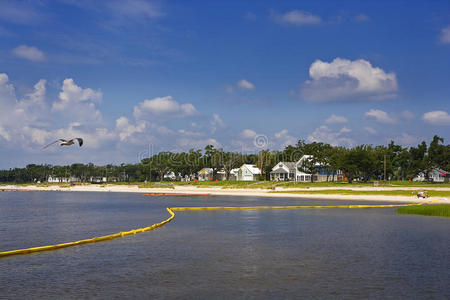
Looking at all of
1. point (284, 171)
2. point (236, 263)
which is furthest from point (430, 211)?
point (284, 171)

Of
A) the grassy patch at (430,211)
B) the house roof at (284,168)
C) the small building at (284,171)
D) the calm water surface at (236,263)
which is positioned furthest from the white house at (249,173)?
the calm water surface at (236,263)

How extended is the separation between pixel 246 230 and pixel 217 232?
9.92 feet

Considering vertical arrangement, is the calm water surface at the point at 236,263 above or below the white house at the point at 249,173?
below

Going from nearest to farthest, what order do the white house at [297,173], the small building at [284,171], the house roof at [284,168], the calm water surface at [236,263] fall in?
the calm water surface at [236,263] < the white house at [297,173] < the small building at [284,171] < the house roof at [284,168]

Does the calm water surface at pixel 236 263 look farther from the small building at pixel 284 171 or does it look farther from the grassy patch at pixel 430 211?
the small building at pixel 284 171

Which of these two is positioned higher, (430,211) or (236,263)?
(430,211)

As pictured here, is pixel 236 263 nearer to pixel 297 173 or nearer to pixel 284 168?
pixel 297 173

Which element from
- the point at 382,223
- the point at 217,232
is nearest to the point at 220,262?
the point at 217,232

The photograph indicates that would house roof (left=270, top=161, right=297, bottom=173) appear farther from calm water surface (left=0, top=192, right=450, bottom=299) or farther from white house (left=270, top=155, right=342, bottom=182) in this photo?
calm water surface (left=0, top=192, right=450, bottom=299)

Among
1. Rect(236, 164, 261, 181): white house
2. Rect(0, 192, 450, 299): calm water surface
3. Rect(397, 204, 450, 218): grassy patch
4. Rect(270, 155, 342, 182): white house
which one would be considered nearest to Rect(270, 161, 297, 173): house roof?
Rect(270, 155, 342, 182): white house

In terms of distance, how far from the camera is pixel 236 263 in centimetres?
2400

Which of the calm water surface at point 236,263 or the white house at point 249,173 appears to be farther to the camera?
the white house at point 249,173

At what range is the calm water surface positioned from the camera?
18391 millimetres

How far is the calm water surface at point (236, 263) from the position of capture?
18.4 metres
